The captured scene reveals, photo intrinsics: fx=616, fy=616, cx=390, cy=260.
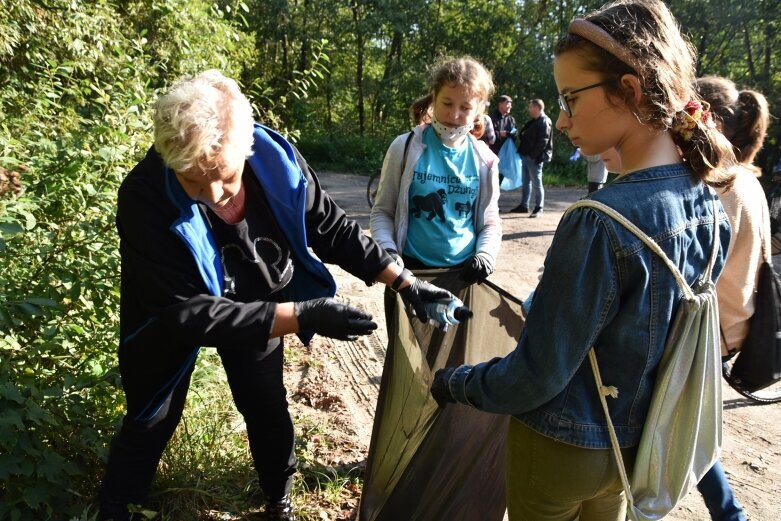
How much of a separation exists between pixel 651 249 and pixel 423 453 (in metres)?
1.22

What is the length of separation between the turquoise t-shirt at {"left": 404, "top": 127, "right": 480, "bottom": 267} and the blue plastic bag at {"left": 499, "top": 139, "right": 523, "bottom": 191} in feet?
22.9

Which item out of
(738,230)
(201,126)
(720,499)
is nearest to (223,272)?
(201,126)

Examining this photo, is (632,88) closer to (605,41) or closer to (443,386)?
(605,41)

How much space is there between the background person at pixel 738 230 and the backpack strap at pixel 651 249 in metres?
0.78

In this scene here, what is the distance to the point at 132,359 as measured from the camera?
80.5 inches

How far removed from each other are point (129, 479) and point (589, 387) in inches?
65.9

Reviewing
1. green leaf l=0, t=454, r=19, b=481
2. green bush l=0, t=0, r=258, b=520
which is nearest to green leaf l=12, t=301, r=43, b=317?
green bush l=0, t=0, r=258, b=520

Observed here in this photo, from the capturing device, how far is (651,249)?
123 centimetres

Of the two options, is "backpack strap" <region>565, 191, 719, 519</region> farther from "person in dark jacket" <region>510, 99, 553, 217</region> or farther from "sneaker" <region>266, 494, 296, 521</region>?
"person in dark jacket" <region>510, 99, 553, 217</region>

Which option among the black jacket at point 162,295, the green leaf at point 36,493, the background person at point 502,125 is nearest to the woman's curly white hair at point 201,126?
the black jacket at point 162,295

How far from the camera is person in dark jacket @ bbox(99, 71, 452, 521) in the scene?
180cm

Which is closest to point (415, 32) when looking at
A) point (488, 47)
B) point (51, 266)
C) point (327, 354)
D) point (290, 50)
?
point (488, 47)

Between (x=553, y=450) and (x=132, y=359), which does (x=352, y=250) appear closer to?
(x=132, y=359)

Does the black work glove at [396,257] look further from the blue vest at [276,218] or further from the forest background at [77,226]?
the forest background at [77,226]
